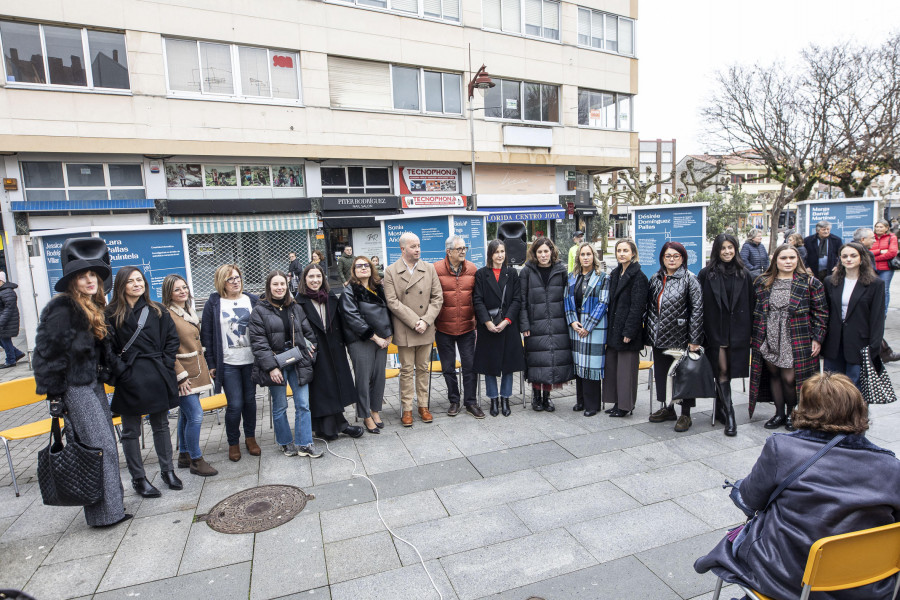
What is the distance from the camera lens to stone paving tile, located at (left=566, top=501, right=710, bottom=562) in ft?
11.4

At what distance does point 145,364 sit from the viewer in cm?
439

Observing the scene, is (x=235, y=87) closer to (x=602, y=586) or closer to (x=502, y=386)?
(x=502, y=386)

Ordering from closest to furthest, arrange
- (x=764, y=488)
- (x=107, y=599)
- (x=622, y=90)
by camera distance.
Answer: (x=764, y=488) → (x=107, y=599) → (x=622, y=90)

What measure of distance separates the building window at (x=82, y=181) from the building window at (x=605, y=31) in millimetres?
17353

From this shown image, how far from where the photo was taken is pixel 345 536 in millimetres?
3752

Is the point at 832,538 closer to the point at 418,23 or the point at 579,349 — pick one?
the point at 579,349

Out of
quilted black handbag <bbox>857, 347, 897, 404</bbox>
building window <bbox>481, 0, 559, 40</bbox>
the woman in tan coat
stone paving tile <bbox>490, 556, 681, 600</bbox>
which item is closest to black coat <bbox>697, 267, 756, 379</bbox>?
quilted black handbag <bbox>857, 347, 897, 404</bbox>

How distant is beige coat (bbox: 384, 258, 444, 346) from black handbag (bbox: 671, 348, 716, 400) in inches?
101

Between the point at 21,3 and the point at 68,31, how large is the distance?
105 centimetres

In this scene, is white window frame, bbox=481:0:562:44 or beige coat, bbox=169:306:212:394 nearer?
beige coat, bbox=169:306:212:394

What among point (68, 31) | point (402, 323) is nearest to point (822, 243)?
point (402, 323)

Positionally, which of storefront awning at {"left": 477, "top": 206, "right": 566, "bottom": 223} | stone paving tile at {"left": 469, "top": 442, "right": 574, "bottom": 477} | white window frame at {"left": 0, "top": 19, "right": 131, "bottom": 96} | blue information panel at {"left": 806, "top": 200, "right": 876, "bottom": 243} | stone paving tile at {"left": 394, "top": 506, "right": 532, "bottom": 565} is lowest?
stone paving tile at {"left": 469, "top": 442, "right": 574, "bottom": 477}

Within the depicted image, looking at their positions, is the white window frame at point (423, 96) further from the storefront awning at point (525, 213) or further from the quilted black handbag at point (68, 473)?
the quilted black handbag at point (68, 473)

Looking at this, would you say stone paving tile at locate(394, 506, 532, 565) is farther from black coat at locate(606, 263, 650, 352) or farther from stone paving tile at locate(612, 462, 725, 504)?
black coat at locate(606, 263, 650, 352)
